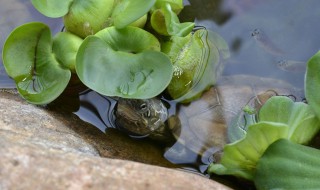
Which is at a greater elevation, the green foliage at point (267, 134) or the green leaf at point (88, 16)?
the green leaf at point (88, 16)

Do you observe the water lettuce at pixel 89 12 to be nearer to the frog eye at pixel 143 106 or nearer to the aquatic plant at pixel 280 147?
the frog eye at pixel 143 106

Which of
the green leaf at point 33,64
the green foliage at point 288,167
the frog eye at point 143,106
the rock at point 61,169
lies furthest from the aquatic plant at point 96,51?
the green foliage at point 288,167

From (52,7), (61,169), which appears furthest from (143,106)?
(61,169)

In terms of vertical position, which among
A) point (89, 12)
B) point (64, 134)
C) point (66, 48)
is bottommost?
point (64, 134)

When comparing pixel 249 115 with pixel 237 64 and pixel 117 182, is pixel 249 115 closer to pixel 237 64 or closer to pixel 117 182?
pixel 237 64

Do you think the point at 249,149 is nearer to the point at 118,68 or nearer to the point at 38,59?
the point at 118,68

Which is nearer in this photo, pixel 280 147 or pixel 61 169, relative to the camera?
pixel 61 169

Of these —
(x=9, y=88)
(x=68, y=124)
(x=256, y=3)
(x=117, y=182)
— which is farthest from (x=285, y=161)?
(x=9, y=88)
